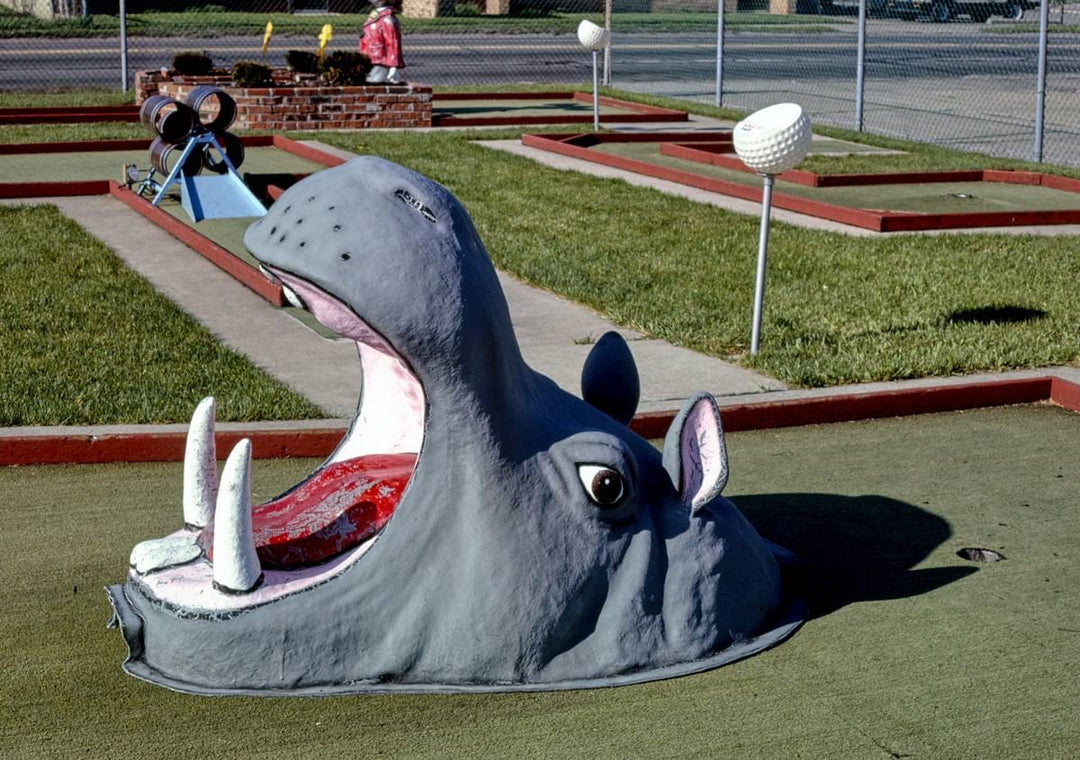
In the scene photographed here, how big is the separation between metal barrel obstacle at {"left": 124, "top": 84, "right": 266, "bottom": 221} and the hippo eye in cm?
893

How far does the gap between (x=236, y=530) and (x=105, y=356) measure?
4308 millimetres

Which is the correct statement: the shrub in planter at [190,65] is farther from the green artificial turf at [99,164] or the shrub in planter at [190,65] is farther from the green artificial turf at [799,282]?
the green artificial turf at [799,282]

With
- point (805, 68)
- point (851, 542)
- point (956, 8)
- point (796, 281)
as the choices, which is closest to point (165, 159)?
point (796, 281)

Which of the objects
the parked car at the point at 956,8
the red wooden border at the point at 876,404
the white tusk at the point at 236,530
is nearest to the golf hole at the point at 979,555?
the red wooden border at the point at 876,404

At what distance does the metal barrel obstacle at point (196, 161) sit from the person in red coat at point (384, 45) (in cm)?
639

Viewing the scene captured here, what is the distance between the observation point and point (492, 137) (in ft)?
63.0

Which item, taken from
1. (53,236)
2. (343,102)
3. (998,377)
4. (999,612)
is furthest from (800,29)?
(999,612)

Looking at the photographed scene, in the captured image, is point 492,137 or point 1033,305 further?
point 492,137

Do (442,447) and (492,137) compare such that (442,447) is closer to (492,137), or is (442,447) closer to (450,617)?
(450,617)

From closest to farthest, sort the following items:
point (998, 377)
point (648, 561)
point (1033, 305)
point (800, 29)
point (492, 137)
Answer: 1. point (648, 561)
2. point (998, 377)
3. point (1033, 305)
4. point (492, 137)
5. point (800, 29)

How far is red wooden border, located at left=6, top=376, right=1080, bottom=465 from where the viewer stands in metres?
6.71

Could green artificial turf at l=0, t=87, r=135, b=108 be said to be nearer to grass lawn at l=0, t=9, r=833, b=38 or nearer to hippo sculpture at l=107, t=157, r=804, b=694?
grass lawn at l=0, t=9, r=833, b=38

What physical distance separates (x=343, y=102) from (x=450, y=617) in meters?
16.5

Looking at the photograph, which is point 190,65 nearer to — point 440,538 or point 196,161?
point 196,161
